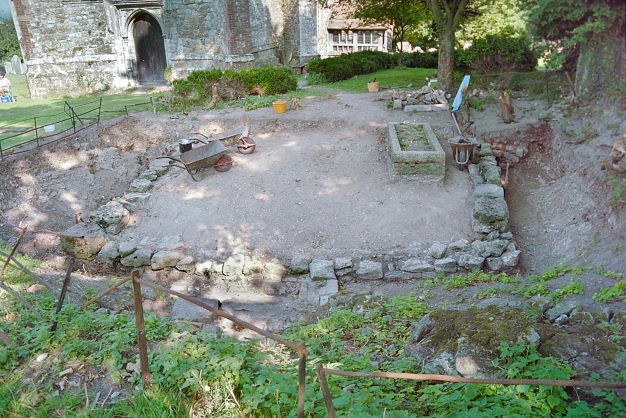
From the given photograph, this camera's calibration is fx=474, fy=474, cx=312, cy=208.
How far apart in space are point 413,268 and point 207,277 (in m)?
3.43

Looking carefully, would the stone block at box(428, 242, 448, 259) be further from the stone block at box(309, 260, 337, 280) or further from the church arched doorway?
the church arched doorway

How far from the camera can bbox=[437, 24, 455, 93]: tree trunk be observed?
15.7m

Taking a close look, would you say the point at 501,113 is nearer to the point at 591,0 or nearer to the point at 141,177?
the point at 591,0

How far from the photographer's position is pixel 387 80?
19766 mm

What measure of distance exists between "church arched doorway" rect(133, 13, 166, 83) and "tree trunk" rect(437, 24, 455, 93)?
1273cm

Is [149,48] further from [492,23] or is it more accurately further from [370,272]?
[370,272]

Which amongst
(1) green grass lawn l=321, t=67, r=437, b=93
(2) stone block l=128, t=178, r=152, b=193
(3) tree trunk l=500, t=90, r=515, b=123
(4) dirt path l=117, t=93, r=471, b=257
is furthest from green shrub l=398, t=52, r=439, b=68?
(2) stone block l=128, t=178, r=152, b=193

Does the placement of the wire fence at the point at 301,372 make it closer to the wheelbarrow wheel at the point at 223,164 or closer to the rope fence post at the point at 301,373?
the rope fence post at the point at 301,373

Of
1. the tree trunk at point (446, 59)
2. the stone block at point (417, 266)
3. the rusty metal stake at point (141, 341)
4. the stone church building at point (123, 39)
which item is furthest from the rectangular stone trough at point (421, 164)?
the stone church building at point (123, 39)

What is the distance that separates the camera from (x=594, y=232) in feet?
24.3

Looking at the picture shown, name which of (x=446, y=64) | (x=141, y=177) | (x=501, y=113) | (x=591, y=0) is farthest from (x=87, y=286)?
(x=446, y=64)

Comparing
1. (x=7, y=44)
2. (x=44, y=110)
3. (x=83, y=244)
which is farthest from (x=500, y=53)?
(x=7, y=44)

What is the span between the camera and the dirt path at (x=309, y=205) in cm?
841

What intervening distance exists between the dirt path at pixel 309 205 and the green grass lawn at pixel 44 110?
4740 mm
